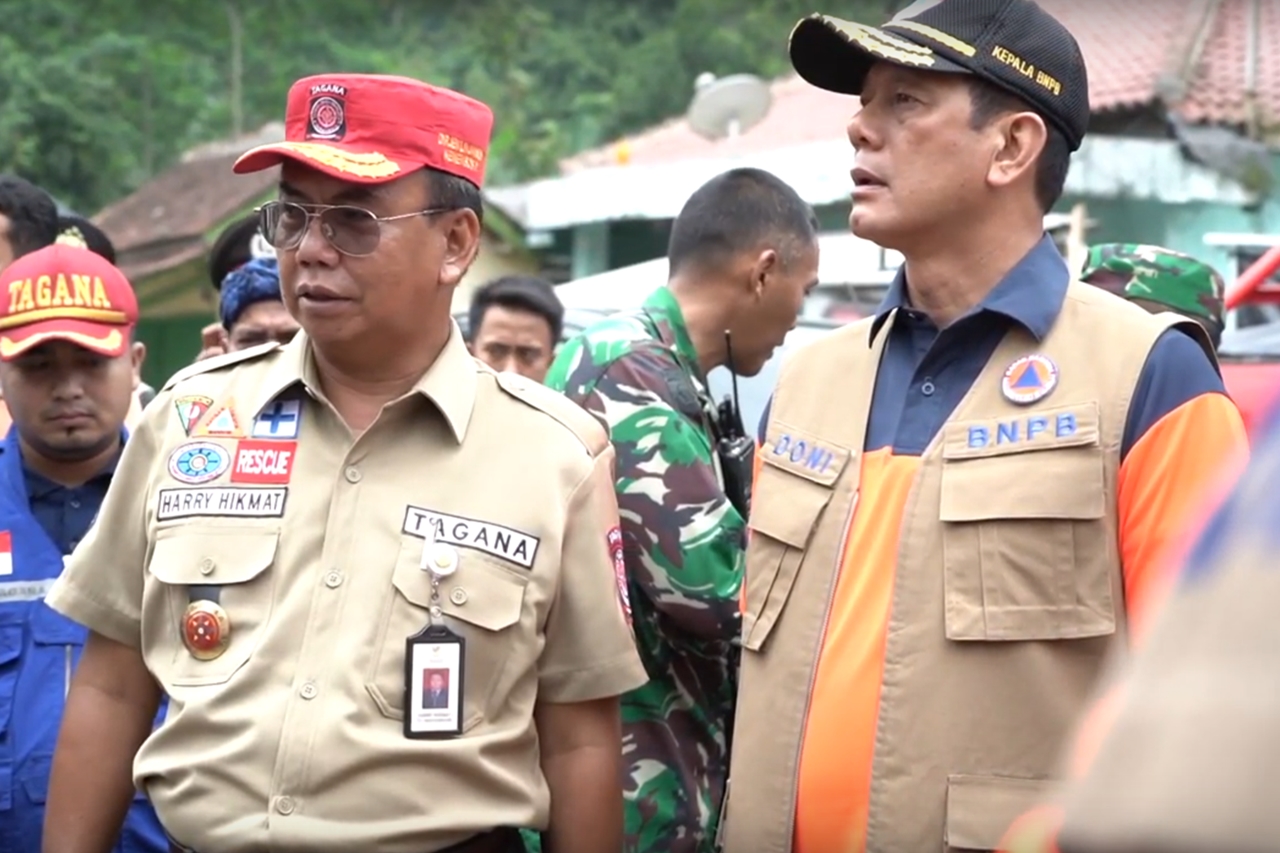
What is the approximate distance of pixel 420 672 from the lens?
2.81 m

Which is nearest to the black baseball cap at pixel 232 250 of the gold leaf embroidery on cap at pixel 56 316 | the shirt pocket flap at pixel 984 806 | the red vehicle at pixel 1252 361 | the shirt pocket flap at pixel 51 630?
the gold leaf embroidery on cap at pixel 56 316

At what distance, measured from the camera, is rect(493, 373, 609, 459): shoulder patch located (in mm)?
3094

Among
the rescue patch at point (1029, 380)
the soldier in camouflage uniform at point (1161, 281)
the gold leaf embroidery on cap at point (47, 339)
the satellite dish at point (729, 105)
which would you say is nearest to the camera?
the rescue patch at point (1029, 380)

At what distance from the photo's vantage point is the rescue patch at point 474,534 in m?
2.90

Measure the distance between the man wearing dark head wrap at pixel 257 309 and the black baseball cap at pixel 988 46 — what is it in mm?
2281

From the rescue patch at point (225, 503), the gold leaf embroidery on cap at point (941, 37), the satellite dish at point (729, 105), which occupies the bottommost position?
the rescue patch at point (225, 503)

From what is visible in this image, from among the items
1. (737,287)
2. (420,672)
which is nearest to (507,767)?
(420,672)

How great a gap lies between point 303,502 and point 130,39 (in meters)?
32.0

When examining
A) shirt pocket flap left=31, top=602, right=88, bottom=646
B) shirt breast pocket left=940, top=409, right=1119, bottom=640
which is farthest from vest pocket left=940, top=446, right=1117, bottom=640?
shirt pocket flap left=31, top=602, right=88, bottom=646

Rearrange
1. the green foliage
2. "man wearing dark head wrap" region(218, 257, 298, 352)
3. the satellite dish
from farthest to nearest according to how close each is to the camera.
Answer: the green foliage, the satellite dish, "man wearing dark head wrap" region(218, 257, 298, 352)

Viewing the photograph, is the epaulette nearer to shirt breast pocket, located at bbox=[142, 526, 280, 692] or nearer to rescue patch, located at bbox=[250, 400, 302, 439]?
rescue patch, located at bbox=[250, 400, 302, 439]

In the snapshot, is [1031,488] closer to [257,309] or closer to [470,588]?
[470,588]

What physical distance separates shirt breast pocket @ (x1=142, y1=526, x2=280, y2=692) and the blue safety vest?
27.4 inches

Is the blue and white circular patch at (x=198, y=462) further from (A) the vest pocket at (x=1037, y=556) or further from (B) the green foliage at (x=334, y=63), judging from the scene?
(B) the green foliage at (x=334, y=63)
